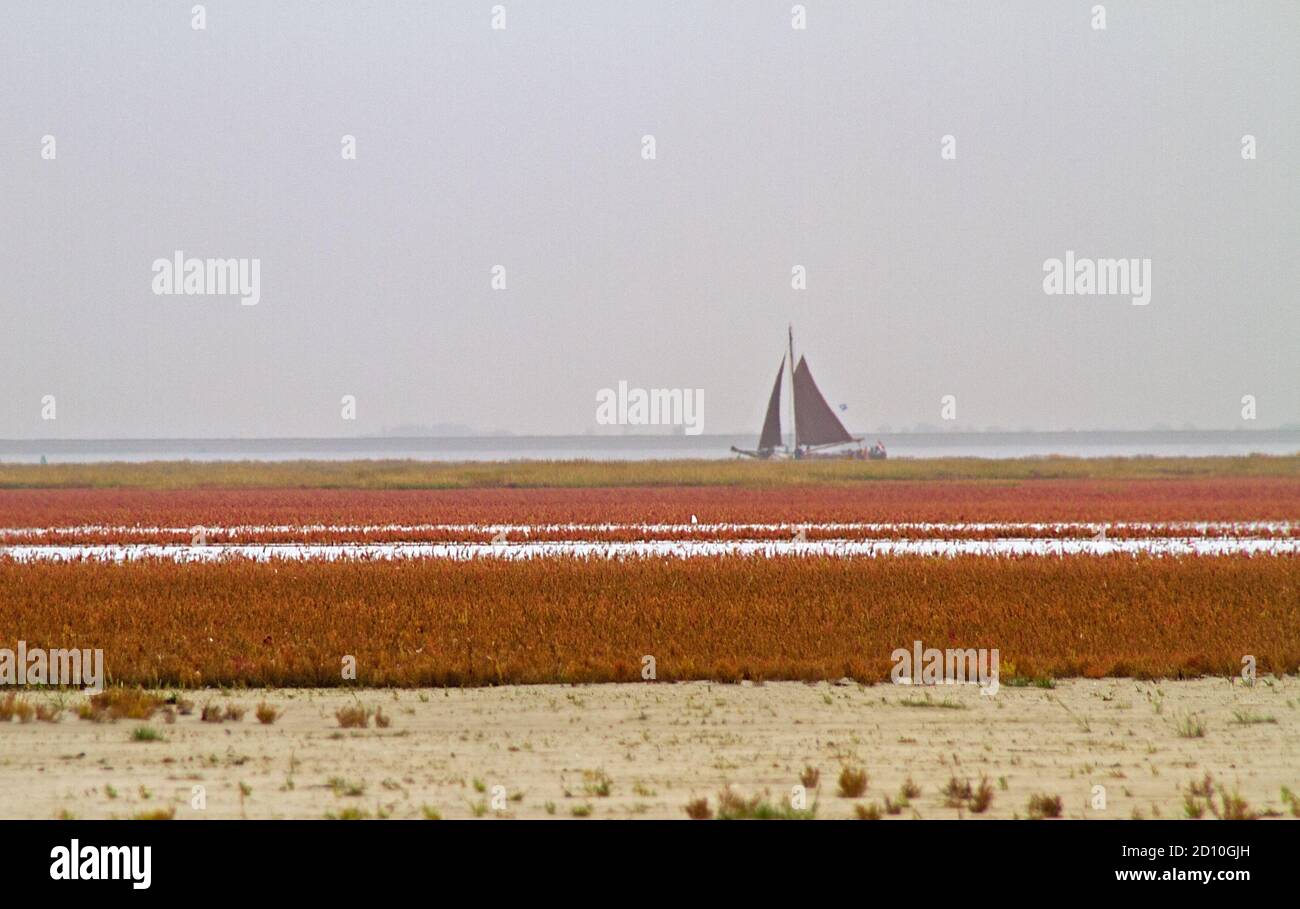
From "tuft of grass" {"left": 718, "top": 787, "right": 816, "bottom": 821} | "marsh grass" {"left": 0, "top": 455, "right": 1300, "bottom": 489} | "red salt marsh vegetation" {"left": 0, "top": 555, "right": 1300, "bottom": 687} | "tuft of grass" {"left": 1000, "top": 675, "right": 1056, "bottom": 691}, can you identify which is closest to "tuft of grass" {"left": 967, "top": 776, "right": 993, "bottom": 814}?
"tuft of grass" {"left": 718, "top": 787, "right": 816, "bottom": 821}

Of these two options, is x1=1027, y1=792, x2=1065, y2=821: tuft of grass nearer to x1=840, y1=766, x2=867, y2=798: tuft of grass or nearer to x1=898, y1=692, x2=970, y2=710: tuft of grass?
x1=840, y1=766, x2=867, y2=798: tuft of grass

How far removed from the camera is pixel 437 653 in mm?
15367

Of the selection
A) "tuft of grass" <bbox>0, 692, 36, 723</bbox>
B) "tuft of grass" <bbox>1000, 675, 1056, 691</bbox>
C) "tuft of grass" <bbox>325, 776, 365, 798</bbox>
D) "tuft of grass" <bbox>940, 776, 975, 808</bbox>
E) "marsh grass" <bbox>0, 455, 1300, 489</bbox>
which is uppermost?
"marsh grass" <bbox>0, 455, 1300, 489</bbox>

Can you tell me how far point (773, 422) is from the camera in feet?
343

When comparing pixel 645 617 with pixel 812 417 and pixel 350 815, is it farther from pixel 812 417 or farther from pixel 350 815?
pixel 812 417

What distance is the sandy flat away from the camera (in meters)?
9.22

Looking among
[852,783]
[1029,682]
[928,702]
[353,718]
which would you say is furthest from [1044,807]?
[353,718]

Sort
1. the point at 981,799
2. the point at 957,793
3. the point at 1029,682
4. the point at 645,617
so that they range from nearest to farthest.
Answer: the point at 981,799
the point at 957,793
the point at 1029,682
the point at 645,617

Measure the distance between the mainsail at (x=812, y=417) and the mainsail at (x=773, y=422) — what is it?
3.03m

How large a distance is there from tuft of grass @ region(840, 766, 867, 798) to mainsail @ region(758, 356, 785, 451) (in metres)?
93.7

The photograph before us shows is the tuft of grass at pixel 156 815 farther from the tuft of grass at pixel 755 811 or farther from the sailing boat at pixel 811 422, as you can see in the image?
the sailing boat at pixel 811 422

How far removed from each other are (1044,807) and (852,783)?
52.9 inches

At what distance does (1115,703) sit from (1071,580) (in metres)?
8.24
